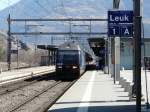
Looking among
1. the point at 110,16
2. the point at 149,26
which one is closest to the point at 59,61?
the point at 110,16

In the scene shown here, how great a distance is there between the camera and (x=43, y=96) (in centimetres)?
2894

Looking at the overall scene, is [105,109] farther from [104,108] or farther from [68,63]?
[68,63]

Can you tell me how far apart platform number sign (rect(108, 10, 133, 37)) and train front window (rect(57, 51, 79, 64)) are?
21.1 meters

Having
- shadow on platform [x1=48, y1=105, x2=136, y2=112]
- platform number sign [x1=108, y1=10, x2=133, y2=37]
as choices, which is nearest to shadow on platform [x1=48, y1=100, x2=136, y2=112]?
shadow on platform [x1=48, y1=105, x2=136, y2=112]

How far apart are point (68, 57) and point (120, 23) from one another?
928 inches

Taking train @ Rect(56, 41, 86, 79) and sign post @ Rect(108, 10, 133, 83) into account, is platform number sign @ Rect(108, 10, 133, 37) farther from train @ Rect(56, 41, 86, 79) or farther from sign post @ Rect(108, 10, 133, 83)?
train @ Rect(56, 41, 86, 79)

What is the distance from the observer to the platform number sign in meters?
24.0

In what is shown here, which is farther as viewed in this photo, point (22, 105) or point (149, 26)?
point (149, 26)

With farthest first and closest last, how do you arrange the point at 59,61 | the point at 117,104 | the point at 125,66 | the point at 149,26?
the point at 149,26, the point at 125,66, the point at 59,61, the point at 117,104

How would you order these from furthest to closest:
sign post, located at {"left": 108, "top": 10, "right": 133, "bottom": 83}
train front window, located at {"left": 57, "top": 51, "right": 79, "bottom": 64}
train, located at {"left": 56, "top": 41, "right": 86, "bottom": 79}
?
train front window, located at {"left": 57, "top": 51, "right": 79, "bottom": 64} → train, located at {"left": 56, "top": 41, "right": 86, "bottom": 79} → sign post, located at {"left": 108, "top": 10, "right": 133, "bottom": 83}

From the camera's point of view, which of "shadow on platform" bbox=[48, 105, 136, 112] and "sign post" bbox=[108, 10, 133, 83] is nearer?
"shadow on platform" bbox=[48, 105, 136, 112]

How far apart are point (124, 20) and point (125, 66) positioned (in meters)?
68.4

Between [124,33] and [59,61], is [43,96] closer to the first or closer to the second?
[124,33]

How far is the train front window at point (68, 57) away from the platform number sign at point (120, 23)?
21.1 meters
